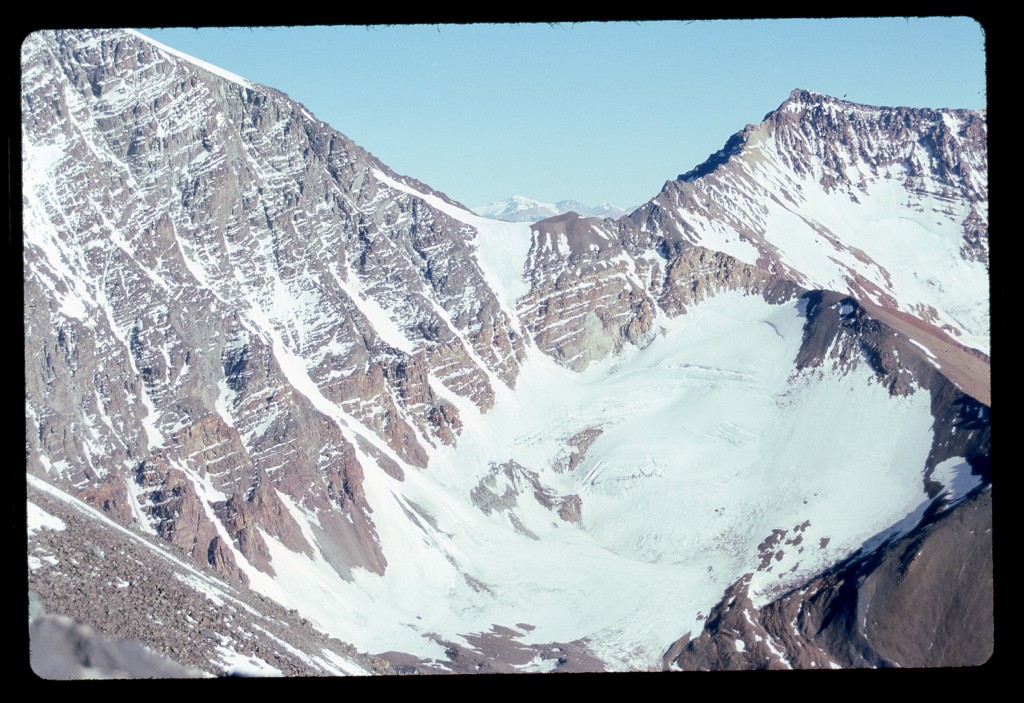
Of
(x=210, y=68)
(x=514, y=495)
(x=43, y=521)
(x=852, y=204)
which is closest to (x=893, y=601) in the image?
(x=514, y=495)

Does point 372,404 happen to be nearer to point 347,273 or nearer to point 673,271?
point 347,273

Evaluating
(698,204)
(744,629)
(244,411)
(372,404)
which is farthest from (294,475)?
(698,204)

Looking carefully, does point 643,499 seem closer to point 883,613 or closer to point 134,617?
point 883,613

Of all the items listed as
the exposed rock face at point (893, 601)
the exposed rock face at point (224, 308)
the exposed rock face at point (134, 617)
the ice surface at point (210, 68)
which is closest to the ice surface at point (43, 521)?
the exposed rock face at point (134, 617)

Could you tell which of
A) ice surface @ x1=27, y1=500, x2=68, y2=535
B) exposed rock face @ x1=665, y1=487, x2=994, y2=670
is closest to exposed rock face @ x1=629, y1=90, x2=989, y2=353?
exposed rock face @ x1=665, y1=487, x2=994, y2=670

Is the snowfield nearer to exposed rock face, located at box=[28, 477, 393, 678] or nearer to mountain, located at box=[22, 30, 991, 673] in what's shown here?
mountain, located at box=[22, 30, 991, 673]

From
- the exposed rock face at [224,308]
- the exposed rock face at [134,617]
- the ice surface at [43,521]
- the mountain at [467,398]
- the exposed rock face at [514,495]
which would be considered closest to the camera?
the exposed rock face at [134,617]

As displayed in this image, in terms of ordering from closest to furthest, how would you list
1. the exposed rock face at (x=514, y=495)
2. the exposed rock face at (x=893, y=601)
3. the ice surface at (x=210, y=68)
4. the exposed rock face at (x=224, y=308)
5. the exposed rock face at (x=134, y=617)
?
the exposed rock face at (x=134, y=617) < the exposed rock face at (x=893, y=601) < the exposed rock face at (x=224, y=308) < the exposed rock face at (x=514, y=495) < the ice surface at (x=210, y=68)

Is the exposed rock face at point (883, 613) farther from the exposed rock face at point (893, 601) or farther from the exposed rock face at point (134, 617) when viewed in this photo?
the exposed rock face at point (134, 617)
